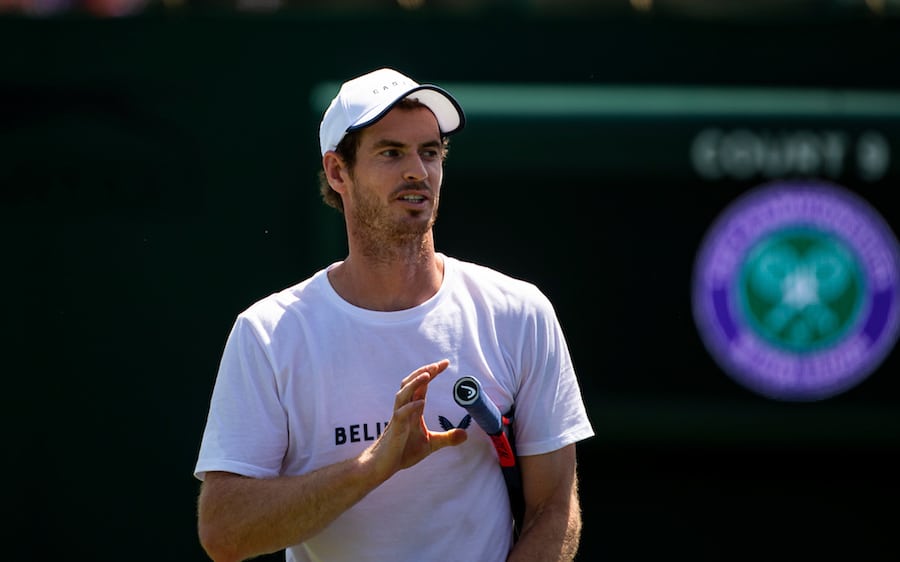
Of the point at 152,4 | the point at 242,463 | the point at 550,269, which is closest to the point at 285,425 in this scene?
the point at 242,463

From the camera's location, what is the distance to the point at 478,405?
255 centimetres

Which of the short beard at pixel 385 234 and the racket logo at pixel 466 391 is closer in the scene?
the racket logo at pixel 466 391

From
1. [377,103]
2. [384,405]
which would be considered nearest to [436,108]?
[377,103]

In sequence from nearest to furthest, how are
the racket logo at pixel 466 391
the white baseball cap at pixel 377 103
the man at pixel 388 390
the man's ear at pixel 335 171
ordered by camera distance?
the racket logo at pixel 466 391 → the man at pixel 388 390 → the white baseball cap at pixel 377 103 → the man's ear at pixel 335 171

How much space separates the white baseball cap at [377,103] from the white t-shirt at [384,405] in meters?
0.37

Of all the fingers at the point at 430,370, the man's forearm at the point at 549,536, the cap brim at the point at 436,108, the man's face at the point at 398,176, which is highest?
the cap brim at the point at 436,108

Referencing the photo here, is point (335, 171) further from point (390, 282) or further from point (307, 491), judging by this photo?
point (307, 491)

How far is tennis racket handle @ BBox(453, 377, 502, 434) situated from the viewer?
2.51 m

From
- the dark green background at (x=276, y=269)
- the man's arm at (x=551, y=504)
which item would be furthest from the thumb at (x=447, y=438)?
the dark green background at (x=276, y=269)

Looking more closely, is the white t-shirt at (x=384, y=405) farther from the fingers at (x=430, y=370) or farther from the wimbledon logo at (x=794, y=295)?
the wimbledon logo at (x=794, y=295)

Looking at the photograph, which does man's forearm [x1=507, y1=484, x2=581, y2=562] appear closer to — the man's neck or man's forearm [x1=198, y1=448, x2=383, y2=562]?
man's forearm [x1=198, y1=448, x2=383, y2=562]

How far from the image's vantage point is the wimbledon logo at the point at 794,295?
5305 mm

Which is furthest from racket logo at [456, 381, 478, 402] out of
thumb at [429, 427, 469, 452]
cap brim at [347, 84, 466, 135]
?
cap brim at [347, 84, 466, 135]

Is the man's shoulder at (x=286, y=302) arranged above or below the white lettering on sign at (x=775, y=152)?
below
